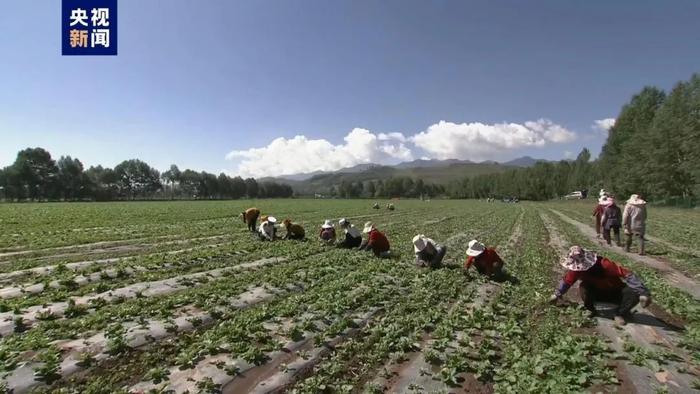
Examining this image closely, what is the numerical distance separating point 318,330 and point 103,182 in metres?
170

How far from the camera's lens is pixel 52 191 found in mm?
114812

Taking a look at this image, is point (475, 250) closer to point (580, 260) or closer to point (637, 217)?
point (580, 260)

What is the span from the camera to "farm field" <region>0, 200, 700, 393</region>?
5910 millimetres

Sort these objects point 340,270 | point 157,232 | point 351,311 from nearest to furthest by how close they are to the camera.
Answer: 1. point 351,311
2. point 340,270
3. point 157,232

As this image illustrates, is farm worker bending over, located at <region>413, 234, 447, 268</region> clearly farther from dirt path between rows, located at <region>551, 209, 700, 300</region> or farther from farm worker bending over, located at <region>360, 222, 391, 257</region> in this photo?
dirt path between rows, located at <region>551, 209, 700, 300</region>

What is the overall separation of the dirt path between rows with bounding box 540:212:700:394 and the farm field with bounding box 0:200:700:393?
4 centimetres

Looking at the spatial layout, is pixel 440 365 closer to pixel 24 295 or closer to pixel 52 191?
pixel 24 295

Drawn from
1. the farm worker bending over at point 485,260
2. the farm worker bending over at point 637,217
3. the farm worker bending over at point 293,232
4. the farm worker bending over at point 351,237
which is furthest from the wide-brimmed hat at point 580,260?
the farm worker bending over at point 293,232

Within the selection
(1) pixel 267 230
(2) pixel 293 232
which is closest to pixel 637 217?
(2) pixel 293 232

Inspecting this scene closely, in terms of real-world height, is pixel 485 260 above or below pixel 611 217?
below

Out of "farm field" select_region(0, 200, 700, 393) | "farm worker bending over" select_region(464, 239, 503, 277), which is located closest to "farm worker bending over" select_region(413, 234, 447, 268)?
"farm field" select_region(0, 200, 700, 393)

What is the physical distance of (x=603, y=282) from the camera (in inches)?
340

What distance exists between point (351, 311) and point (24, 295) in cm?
819

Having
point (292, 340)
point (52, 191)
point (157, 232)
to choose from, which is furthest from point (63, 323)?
point (52, 191)
